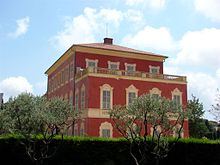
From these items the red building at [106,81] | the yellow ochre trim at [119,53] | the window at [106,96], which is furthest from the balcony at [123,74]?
the yellow ochre trim at [119,53]

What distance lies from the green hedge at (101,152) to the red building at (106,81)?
781 centimetres

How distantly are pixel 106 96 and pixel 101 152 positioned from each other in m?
9.57

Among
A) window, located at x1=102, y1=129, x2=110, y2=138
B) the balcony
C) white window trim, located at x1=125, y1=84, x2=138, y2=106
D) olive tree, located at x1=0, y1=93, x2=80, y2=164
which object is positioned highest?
the balcony

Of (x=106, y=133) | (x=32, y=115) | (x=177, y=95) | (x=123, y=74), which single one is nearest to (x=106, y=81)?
(x=123, y=74)

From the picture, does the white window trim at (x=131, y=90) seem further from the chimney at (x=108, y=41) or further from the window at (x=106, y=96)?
the chimney at (x=108, y=41)

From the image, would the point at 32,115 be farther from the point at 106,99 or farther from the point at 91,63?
the point at 91,63

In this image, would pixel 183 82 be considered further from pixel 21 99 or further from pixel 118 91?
pixel 21 99

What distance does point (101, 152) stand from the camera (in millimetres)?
22625

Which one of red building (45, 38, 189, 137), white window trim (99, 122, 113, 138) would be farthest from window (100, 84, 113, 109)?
white window trim (99, 122, 113, 138)

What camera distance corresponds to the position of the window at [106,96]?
31330 millimetres

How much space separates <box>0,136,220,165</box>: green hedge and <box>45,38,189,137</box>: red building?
7806 millimetres

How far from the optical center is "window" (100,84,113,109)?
31330 millimetres

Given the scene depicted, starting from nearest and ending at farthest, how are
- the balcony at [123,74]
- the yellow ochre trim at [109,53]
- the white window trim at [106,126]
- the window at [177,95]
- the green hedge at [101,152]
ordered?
the green hedge at [101,152] → the white window trim at [106,126] → the balcony at [123,74] → the window at [177,95] → the yellow ochre trim at [109,53]

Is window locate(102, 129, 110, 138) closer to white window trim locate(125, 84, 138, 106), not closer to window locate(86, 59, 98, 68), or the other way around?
white window trim locate(125, 84, 138, 106)
